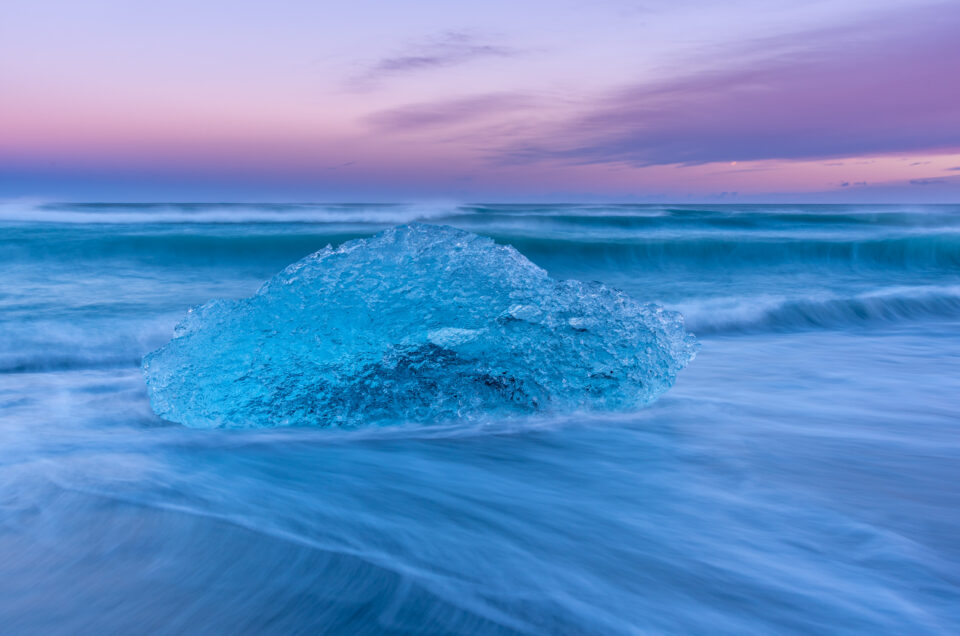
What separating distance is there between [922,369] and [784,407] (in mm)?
1843

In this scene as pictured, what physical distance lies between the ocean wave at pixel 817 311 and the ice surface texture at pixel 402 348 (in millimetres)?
3516

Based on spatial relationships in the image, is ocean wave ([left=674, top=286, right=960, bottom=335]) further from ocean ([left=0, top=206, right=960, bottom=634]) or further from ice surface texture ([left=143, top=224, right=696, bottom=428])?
ice surface texture ([left=143, top=224, right=696, bottom=428])

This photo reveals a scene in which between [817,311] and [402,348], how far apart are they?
5.78 meters

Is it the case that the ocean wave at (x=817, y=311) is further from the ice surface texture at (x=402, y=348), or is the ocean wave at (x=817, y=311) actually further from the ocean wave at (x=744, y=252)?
the ocean wave at (x=744, y=252)

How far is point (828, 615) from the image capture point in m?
1.63

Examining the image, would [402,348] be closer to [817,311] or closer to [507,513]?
[507,513]

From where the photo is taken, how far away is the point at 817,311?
7172 mm

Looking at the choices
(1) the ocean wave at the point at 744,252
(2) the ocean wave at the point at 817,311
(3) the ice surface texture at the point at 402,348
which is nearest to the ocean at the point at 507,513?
(3) the ice surface texture at the point at 402,348

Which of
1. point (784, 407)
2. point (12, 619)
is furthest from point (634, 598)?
point (784, 407)

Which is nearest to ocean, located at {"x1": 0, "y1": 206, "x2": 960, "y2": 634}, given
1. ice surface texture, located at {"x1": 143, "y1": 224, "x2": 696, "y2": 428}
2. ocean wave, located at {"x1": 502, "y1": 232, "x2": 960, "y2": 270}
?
ice surface texture, located at {"x1": 143, "y1": 224, "x2": 696, "y2": 428}

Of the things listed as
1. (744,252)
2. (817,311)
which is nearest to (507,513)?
(817,311)

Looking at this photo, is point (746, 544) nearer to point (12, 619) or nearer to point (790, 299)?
point (12, 619)

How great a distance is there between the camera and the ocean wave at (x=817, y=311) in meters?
6.66

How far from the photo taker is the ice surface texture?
2.98 metres
